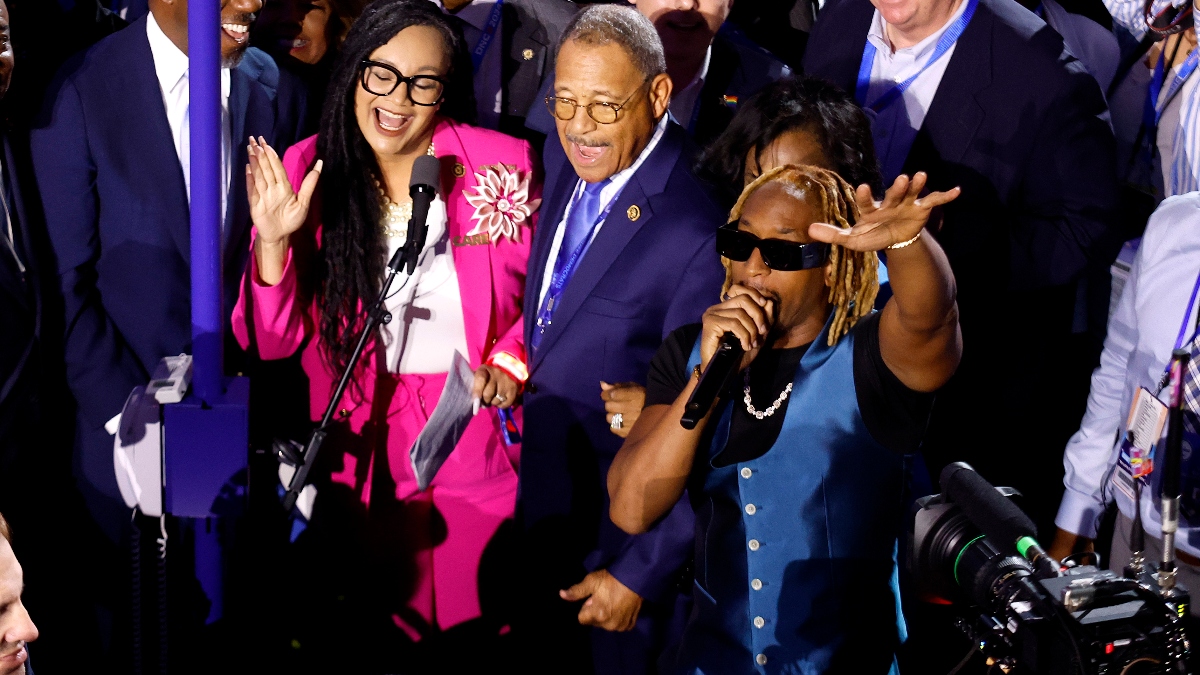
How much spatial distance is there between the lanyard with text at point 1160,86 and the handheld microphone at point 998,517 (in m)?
2.50

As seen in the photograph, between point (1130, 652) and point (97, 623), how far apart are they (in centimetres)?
301

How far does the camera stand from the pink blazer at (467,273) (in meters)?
3.38

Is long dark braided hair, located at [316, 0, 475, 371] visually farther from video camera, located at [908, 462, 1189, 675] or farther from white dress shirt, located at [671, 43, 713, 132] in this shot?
video camera, located at [908, 462, 1189, 675]

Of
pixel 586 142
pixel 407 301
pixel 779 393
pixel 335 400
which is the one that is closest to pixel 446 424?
pixel 335 400

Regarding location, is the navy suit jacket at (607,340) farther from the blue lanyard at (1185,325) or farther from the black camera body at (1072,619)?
the black camera body at (1072,619)

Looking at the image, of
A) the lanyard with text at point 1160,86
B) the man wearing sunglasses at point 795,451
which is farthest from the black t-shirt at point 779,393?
the lanyard with text at point 1160,86

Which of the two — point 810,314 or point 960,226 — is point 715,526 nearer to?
point 810,314

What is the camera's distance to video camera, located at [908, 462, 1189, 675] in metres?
1.79

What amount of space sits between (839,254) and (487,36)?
2.28 meters

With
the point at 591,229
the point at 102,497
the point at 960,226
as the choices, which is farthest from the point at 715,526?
the point at 102,497

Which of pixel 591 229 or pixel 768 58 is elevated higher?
pixel 768 58

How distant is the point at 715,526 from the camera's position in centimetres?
246

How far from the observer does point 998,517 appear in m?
1.93

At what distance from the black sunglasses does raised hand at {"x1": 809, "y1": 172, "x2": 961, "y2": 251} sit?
262 mm
